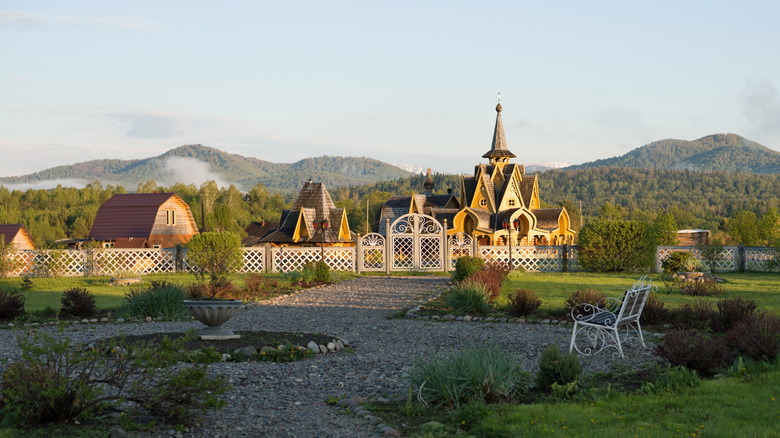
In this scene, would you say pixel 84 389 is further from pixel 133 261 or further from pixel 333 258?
pixel 133 261

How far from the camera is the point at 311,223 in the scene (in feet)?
115

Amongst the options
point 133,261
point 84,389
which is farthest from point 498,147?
point 84,389

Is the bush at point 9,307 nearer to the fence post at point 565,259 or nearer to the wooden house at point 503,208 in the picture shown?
the fence post at point 565,259

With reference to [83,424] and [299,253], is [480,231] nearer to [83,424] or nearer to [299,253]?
[299,253]

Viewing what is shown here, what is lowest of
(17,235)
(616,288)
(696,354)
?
(616,288)

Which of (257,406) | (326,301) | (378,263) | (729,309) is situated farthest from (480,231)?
(257,406)

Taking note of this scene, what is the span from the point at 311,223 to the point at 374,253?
7012 mm

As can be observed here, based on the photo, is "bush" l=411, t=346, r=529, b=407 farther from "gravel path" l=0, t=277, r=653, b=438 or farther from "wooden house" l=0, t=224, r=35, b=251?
"wooden house" l=0, t=224, r=35, b=251

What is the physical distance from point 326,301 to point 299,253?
11916 millimetres

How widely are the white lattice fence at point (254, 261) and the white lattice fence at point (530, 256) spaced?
840 centimetres

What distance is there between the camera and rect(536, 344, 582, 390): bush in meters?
6.52

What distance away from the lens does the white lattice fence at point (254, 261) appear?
28302mm

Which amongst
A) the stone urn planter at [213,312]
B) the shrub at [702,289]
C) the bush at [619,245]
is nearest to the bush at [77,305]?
the stone urn planter at [213,312]

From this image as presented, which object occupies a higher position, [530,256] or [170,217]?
[170,217]
